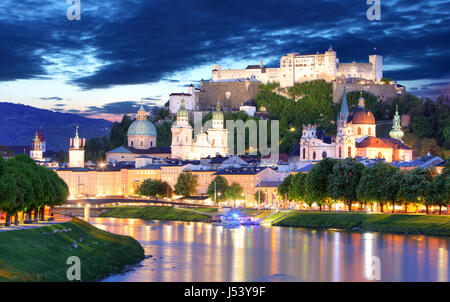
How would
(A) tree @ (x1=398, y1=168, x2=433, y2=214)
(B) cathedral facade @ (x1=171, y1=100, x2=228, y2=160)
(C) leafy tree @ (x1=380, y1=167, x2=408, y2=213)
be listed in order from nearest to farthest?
(A) tree @ (x1=398, y1=168, x2=433, y2=214) < (C) leafy tree @ (x1=380, y1=167, x2=408, y2=213) < (B) cathedral facade @ (x1=171, y1=100, x2=228, y2=160)

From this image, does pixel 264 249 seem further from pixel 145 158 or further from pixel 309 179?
pixel 145 158

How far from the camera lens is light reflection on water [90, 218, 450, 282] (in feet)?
143

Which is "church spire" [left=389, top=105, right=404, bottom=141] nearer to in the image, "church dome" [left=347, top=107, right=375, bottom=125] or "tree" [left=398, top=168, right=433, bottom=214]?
"church dome" [left=347, top=107, right=375, bottom=125]

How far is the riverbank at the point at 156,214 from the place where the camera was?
9212cm

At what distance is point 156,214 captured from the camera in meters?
96.9

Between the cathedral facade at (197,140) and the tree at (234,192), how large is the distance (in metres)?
31.5

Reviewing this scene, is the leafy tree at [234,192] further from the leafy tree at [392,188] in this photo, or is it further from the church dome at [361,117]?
the leafy tree at [392,188]

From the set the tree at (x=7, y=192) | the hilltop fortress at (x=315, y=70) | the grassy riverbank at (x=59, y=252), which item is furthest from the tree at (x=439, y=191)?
the hilltop fortress at (x=315, y=70)

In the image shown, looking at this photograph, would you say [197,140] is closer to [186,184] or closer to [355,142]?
[186,184]

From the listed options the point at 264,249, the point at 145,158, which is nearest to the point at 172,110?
the point at 145,158

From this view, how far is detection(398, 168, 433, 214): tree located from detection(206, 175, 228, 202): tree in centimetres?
3839
